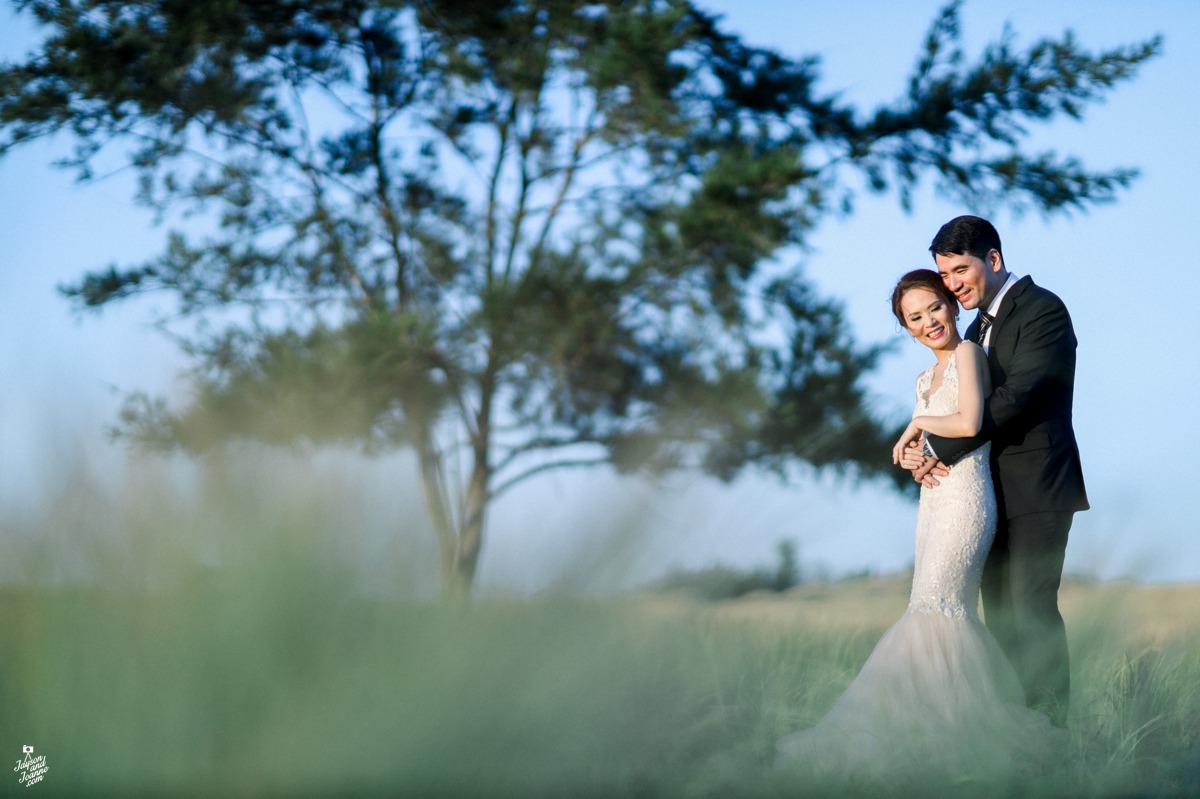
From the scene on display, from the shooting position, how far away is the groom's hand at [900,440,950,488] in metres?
3.32

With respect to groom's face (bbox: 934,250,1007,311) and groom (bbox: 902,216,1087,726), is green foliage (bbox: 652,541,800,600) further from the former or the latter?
groom's face (bbox: 934,250,1007,311)

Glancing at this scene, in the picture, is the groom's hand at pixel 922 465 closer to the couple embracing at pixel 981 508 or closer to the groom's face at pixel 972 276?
the couple embracing at pixel 981 508

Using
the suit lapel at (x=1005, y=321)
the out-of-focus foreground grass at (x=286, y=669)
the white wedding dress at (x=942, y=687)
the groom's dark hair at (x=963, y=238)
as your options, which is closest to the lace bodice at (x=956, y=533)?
the white wedding dress at (x=942, y=687)

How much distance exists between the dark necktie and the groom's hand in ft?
1.31

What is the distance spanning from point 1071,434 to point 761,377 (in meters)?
6.48

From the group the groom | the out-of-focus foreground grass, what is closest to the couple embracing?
the groom

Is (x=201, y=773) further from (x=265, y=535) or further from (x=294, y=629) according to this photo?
(x=265, y=535)

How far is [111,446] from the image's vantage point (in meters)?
1.87

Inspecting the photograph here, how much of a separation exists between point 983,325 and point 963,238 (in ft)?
1.08

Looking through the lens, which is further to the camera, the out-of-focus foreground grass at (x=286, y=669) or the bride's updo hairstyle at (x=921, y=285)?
the bride's updo hairstyle at (x=921, y=285)

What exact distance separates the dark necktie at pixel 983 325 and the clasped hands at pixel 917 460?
1.22 feet

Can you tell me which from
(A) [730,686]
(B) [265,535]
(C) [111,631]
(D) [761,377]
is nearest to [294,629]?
(B) [265,535]

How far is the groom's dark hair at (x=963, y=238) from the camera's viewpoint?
3298 mm

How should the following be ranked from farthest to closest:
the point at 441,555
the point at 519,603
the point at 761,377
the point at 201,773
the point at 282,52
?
the point at 282,52 < the point at 761,377 < the point at 441,555 < the point at 519,603 < the point at 201,773
